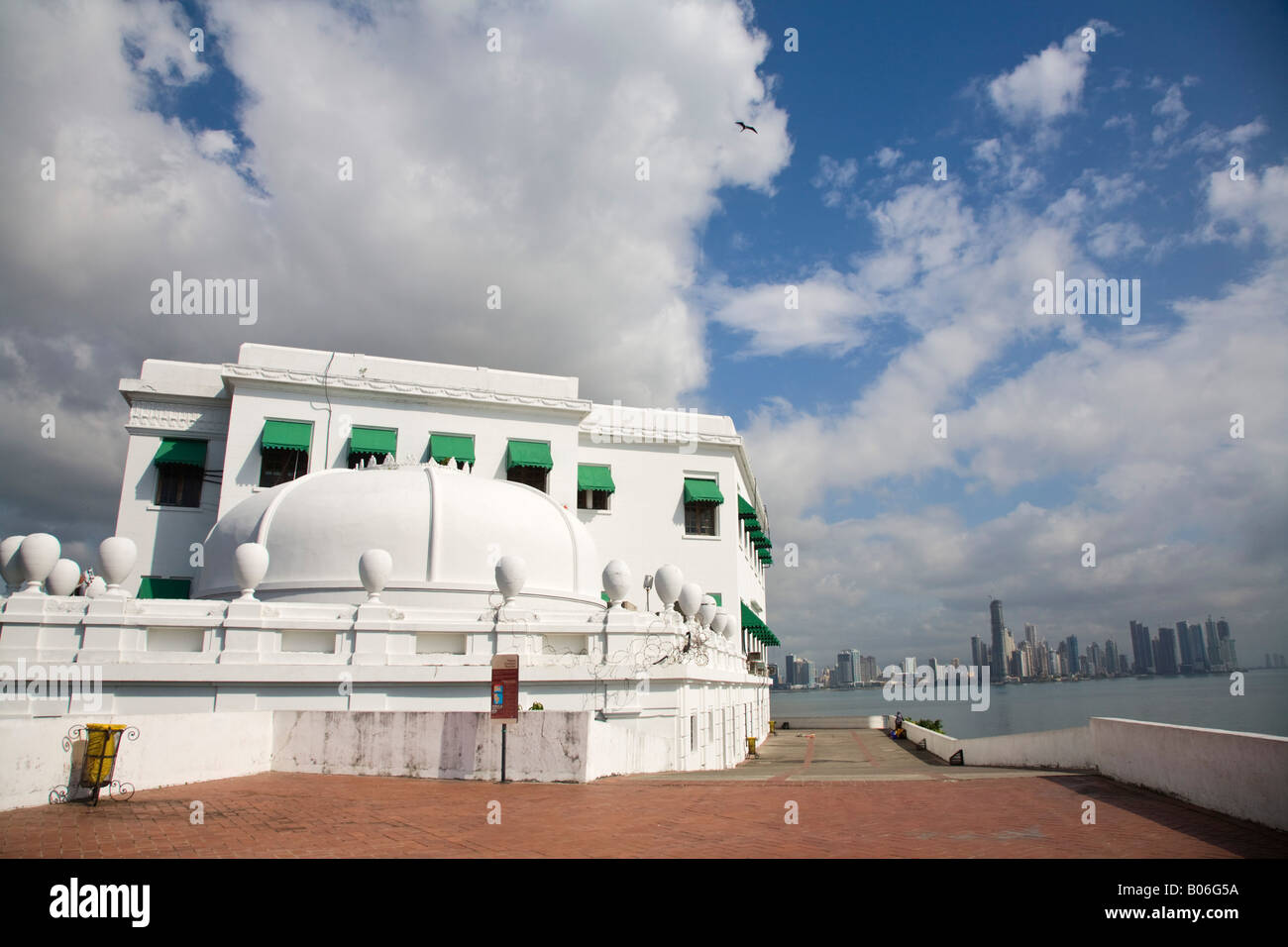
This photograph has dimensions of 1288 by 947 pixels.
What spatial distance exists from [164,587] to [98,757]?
1920 cm

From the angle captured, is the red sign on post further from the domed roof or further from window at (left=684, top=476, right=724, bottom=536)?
window at (left=684, top=476, right=724, bottom=536)

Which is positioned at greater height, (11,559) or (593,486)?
(593,486)

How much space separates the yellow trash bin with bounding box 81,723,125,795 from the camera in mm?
10727

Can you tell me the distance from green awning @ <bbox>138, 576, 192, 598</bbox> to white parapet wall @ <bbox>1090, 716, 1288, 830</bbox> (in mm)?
26350

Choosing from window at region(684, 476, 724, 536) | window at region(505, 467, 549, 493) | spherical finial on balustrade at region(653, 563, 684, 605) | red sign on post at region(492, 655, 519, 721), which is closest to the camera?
red sign on post at region(492, 655, 519, 721)

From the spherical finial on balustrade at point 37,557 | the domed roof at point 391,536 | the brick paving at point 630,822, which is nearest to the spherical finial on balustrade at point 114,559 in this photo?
the spherical finial on balustrade at point 37,557

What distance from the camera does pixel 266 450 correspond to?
95.9ft

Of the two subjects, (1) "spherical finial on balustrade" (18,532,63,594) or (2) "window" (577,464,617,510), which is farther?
(2) "window" (577,464,617,510)

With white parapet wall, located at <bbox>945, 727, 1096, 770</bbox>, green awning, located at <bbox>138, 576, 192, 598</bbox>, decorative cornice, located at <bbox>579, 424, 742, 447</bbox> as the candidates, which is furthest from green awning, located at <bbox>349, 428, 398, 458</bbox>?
white parapet wall, located at <bbox>945, 727, 1096, 770</bbox>

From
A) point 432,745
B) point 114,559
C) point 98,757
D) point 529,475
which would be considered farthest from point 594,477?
point 98,757

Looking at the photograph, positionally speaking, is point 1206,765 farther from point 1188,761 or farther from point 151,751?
point 151,751

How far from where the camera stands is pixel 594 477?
110ft
